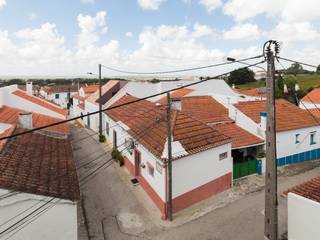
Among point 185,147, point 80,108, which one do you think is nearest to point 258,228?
point 185,147

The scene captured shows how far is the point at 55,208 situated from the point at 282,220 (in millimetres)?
9871

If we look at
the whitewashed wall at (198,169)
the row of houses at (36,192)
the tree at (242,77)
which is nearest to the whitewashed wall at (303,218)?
the whitewashed wall at (198,169)

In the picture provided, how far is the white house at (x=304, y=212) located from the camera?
9.37 m

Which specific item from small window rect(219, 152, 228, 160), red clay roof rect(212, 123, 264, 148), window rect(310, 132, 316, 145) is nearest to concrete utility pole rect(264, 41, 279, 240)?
small window rect(219, 152, 228, 160)

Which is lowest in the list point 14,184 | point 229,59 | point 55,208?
point 55,208

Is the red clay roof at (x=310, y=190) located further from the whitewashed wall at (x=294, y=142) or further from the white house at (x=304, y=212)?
the whitewashed wall at (x=294, y=142)

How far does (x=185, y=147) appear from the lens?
574 inches

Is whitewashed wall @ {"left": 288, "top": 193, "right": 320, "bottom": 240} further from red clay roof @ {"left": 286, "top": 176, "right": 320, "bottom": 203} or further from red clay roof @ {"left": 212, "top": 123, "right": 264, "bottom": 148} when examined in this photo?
red clay roof @ {"left": 212, "top": 123, "right": 264, "bottom": 148}

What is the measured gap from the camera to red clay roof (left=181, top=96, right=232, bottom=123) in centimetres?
2178

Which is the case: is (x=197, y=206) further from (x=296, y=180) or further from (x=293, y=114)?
(x=293, y=114)

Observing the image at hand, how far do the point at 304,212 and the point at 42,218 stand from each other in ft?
29.4

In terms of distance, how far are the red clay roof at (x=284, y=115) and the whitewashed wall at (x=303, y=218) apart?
10477 mm

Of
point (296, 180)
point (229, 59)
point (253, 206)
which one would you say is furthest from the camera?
point (296, 180)

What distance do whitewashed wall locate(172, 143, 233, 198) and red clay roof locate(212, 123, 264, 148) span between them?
2.24 metres
